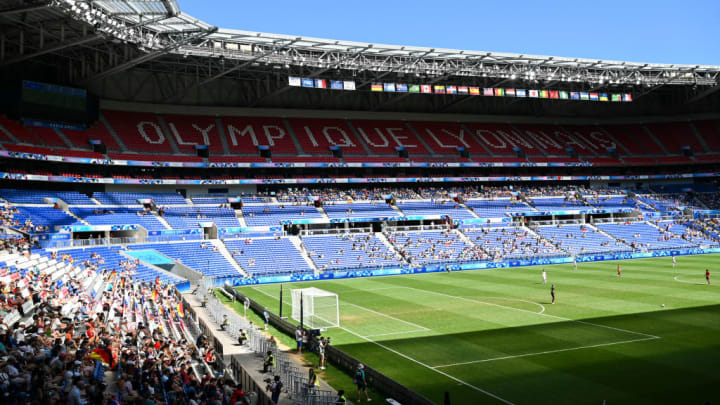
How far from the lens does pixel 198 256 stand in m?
51.8

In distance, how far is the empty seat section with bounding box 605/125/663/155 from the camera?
83750mm

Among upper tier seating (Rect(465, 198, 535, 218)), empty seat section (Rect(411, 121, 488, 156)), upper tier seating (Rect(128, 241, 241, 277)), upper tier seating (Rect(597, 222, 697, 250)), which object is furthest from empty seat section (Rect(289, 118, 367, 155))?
upper tier seating (Rect(597, 222, 697, 250))

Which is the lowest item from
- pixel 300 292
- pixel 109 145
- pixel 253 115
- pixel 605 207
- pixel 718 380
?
pixel 718 380

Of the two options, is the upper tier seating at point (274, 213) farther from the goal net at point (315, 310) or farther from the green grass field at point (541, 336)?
the goal net at point (315, 310)

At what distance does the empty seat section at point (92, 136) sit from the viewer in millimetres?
57028

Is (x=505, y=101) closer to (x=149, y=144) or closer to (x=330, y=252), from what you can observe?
(x=330, y=252)

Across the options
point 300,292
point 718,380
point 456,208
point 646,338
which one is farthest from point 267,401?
point 456,208

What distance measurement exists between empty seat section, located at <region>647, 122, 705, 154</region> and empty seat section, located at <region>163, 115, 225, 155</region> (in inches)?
2508

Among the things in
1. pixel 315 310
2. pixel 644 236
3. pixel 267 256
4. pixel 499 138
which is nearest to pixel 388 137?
pixel 499 138

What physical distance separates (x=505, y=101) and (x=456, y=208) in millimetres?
22325

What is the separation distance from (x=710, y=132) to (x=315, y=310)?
76047 millimetres

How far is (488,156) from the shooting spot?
77.6 meters

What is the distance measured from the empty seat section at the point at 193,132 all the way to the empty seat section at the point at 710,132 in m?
68.5

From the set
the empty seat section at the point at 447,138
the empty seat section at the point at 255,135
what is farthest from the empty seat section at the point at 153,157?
the empty seat section at the point at 447,138
